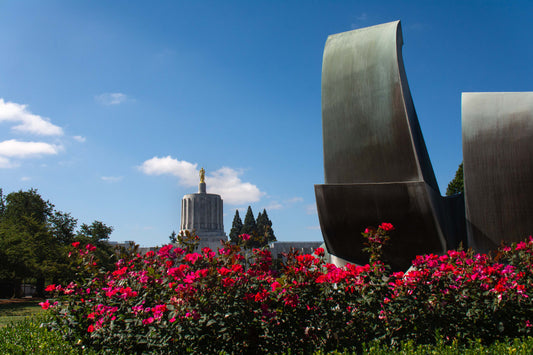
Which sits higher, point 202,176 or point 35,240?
point 202,176

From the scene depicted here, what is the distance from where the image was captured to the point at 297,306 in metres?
5.28

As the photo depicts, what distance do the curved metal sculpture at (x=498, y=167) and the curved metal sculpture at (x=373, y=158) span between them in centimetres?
82

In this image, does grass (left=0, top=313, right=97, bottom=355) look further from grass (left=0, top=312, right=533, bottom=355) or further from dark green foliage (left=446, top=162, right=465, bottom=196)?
dark green foliage (left=446, top=162, right=465, bottom=196)

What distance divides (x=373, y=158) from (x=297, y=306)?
5.34 metres

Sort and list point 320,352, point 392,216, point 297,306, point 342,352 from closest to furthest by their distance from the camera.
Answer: point 320,352 < point 342,352 < point 297,306 < point 392,216

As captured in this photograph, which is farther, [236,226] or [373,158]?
[236,226]

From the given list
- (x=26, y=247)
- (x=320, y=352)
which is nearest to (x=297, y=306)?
(x=320, y=352)

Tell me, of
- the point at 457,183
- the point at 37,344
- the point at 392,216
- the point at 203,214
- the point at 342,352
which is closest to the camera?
the point at 342,352

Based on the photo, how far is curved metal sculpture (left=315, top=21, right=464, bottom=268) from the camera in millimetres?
9414

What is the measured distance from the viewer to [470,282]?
558cm

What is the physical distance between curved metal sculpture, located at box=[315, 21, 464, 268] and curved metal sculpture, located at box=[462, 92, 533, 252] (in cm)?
82

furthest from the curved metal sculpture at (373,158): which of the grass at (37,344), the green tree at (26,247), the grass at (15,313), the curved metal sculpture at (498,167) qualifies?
the green tree at (26,247)

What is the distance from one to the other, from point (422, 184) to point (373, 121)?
184 centimetres

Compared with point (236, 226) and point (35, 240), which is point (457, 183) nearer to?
point (35, 240)
